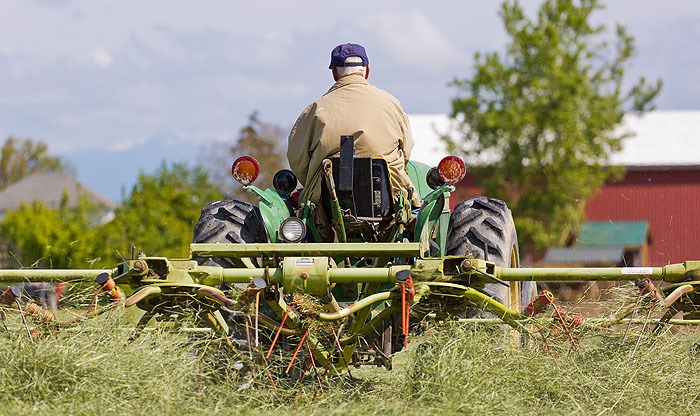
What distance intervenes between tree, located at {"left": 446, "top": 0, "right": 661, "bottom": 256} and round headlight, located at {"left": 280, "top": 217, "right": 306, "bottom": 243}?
2634cm

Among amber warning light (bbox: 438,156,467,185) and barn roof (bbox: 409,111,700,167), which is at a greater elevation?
barn roof (bbox: 409,111,700,167)

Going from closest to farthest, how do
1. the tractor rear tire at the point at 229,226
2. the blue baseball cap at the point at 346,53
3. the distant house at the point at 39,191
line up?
the tractor rear tire at the point at 229,226
the blue baseball cap at the point at 346,53
the distant house at the point at 39,191

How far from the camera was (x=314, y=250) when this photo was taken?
6195mm

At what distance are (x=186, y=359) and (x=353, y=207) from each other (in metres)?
1.74

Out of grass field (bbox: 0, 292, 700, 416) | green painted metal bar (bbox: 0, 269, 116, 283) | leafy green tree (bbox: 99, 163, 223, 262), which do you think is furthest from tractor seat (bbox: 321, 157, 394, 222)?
leafy green tree (bbox: 99, 163, 223, 262)

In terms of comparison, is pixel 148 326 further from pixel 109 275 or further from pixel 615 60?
pixel 615 60

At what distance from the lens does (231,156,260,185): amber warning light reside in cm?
727

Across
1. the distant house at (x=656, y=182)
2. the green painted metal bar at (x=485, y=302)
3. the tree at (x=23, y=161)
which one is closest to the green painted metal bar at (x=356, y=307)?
the green painted metal bar at (x=485, y=302)

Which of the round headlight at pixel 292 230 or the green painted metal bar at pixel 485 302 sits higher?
the round headlight at pixel 292 230

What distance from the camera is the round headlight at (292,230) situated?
6770mm

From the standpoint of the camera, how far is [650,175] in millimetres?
42250

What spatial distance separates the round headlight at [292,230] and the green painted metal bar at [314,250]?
451 mm

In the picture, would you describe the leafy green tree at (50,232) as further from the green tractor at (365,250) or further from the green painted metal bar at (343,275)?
the green painted metal bar at (343,275)

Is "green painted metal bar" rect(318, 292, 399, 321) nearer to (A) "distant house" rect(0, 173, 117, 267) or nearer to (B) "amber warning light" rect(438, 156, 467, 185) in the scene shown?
(B) "amber warning light" rect(438, 156, 467, 185)
